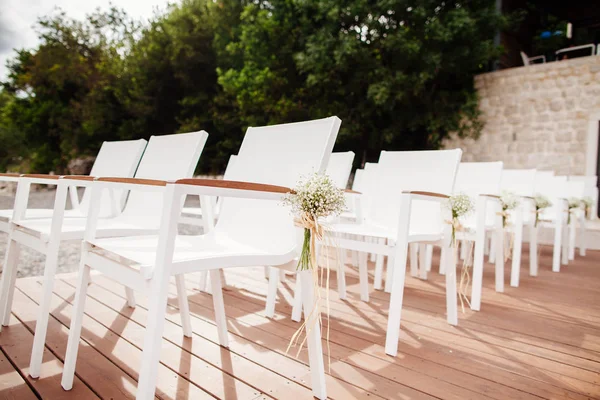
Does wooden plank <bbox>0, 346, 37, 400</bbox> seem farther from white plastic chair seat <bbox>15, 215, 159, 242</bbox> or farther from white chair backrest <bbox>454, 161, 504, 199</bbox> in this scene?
white chair backrest <bbox>454, 161, 504, 199</bbox>

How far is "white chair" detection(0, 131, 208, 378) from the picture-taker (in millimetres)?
1423

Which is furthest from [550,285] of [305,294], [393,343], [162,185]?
[162,185]

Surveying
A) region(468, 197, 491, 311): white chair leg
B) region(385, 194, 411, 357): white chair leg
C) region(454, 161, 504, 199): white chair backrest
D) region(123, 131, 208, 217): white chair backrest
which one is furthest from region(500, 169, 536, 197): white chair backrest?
region(123, 131, 208, 217): white chair backrest

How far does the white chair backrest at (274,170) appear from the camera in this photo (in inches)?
56.9

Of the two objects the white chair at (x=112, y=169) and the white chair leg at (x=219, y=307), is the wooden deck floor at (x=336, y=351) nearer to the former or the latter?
the white chair leg at (x=219, y=307)

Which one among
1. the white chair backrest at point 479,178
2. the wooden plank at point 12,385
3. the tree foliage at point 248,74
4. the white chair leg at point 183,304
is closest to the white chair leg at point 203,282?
the white chair leg at point 183,304

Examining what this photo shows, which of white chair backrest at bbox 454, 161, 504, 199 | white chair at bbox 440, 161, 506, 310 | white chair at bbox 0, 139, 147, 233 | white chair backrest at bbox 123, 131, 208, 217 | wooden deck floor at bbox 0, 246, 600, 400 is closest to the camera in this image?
wooden deck floor at bbox 0, 246, 600, 400

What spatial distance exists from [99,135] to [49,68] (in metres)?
3.31

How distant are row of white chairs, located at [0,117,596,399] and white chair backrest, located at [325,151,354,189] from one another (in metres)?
0.01

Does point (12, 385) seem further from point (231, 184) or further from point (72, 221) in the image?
point (231, 184)

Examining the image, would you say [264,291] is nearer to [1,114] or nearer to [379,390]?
[379,390]

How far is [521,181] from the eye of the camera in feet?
12.7

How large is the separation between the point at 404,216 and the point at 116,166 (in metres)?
1.82

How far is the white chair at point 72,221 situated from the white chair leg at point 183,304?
331mm
